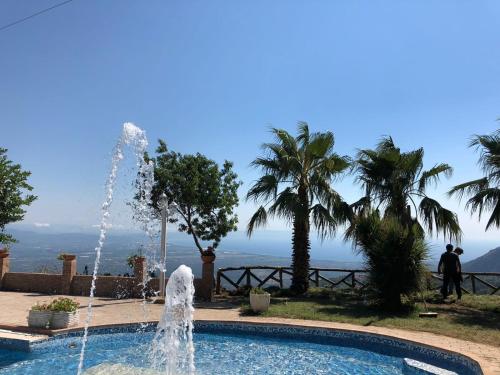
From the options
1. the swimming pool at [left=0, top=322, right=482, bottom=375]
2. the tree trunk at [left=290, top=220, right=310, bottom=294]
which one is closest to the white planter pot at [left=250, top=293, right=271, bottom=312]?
the swimming pool at [left=0, top=322, right=482, bottom=375]

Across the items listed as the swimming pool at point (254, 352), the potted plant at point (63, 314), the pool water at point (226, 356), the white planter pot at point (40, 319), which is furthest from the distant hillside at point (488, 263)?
the white planter pot at point (40, 319)

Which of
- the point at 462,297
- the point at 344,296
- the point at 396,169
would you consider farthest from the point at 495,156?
the point at 344,296

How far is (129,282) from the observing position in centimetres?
1561

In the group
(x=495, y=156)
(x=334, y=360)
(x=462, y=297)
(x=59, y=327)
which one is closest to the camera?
(x=334, y=360)

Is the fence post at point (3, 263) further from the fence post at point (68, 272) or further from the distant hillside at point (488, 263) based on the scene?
the distant hillside at point (488, 263)

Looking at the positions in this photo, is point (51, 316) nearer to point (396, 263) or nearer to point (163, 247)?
point (163, 247)

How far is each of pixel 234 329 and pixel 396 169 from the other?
7.97m

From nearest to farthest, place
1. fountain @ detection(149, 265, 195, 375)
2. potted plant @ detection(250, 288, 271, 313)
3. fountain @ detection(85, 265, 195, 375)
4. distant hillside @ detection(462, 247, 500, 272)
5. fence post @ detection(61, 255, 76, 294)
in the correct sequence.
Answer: fountain @ detection(85, 265, 195, 375), fountain @ detection(149, 265, 195, 375), potted plant @ detection(250, 288, 271, 313), fence post @ detection(61, 255, 76, 294), distant hillside @ detection(462, 247, 500, 272)

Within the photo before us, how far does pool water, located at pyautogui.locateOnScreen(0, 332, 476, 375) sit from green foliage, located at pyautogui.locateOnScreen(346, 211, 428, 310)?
3.69 metres

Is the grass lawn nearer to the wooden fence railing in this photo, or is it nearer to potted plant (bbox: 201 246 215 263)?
the wooden fence railing

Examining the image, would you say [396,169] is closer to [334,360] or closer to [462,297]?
[462,297]

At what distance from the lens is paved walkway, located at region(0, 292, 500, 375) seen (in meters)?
8.34

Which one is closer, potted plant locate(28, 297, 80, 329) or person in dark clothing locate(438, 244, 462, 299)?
potted plant locate(28, 297, 80, 329)

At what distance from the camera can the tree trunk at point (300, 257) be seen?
53.1 feet
